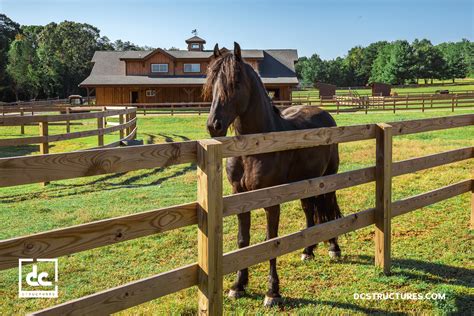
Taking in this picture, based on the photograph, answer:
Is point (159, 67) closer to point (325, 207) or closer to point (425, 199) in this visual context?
point (325, 207)

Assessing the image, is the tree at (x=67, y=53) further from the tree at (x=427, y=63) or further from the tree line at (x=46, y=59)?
the tree at (x=427, y=63)

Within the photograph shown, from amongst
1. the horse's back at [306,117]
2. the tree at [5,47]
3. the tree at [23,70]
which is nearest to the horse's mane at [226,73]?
the horse's back at [306,117]

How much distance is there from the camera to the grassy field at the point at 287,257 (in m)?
4.07

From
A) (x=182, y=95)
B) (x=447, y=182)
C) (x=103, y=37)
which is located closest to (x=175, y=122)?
(x=182, y=95)

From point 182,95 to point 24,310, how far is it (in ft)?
133

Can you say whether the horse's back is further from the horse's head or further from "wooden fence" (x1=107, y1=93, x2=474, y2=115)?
"wooden fence" (x1=107, y1=93, x2=474, y2=115)

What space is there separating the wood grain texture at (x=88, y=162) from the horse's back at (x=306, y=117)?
253 centimetres

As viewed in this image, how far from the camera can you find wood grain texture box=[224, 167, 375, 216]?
11.1 ft

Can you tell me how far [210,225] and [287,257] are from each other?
245 cm

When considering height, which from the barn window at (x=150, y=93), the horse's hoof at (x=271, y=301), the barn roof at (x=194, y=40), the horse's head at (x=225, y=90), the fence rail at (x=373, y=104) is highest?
the barn roof at (x=194, y=40)

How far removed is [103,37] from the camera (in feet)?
318

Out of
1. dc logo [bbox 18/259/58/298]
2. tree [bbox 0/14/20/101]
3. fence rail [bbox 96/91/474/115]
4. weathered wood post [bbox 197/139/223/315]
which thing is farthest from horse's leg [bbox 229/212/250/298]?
tree [bbox 0/14/20/101]

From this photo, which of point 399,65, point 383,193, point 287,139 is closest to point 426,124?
point 383,193

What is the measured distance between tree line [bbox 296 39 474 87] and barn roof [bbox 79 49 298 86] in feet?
170
